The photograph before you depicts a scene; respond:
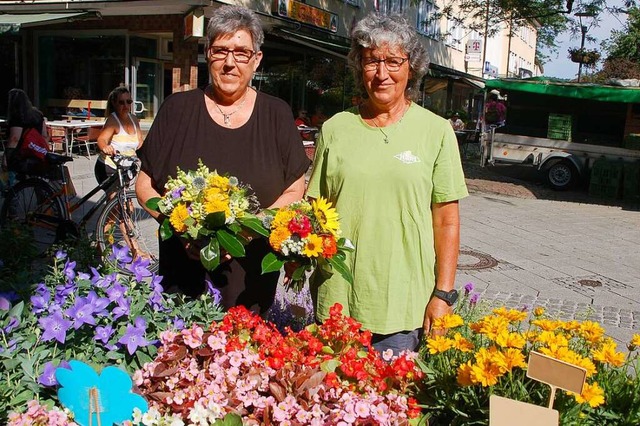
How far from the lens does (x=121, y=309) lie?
187cm

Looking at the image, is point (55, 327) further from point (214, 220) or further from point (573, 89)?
point (573, 89)

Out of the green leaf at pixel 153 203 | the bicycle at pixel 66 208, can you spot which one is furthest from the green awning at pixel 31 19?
the green leaf at pixel 153 203

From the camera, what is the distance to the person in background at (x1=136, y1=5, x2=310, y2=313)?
2.45 m

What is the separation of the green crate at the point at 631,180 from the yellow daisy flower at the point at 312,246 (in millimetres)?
12409

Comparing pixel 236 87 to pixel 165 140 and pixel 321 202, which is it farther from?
pixel 321 202

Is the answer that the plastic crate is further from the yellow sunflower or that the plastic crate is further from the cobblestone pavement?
the yellow sunflower

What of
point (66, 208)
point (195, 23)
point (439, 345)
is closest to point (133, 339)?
point (439, 345)

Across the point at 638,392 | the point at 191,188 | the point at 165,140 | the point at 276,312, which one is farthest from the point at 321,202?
the point at 276,312

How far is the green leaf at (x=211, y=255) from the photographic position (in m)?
2.11

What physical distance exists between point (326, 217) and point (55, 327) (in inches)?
34.2

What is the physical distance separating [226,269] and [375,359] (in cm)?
82

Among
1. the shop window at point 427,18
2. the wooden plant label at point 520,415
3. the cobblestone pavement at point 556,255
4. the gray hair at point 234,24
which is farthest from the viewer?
the shop window at point 427,18

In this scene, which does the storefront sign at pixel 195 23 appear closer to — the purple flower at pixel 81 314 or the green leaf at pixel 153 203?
the green leaf at pixel 153 203

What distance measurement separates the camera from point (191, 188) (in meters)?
2.14
